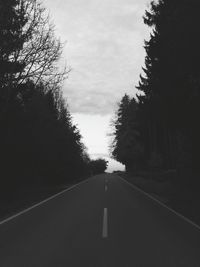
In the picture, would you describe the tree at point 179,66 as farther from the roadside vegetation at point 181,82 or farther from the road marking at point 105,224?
the road marking at point 105,224

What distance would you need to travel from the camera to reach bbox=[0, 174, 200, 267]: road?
19.8 ft

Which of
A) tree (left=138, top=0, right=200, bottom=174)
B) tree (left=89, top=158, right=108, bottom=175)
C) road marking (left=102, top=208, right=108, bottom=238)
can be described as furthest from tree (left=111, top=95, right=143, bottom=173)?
tree (left=89, top=158, right=108, bottom=175)

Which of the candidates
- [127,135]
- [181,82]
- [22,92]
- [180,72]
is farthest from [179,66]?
A: [127,135]

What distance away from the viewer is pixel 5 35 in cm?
1672

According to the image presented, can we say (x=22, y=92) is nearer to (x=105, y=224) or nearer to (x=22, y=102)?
(x=22, y=102)

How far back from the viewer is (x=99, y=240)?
25.4 feet

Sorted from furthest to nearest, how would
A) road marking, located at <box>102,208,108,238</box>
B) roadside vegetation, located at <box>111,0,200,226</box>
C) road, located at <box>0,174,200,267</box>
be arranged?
1. roadside vegetation, located at <box>111,0,200,226</box>
2. road marking, located at <box>102,208,108,238</box>
3. road, located at <box>0,174,200,267</box>

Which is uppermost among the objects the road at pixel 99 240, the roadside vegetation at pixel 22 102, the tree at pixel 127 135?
the tree at pixel 127 135

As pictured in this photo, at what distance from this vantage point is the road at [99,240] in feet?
19.8

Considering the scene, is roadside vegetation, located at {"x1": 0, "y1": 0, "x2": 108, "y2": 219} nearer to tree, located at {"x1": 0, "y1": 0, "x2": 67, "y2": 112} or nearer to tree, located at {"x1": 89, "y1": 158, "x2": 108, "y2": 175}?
tree, located at {"x1": 0, "y1": 0, "x2": 67, "y2": 112}

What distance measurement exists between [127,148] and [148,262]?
5547cm

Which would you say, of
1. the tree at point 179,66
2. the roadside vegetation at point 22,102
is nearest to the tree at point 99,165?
the roadside vegetation at point 22,102

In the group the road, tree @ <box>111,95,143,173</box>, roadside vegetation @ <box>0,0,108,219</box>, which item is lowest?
the road

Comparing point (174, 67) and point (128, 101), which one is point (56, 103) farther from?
point (174, 67)
